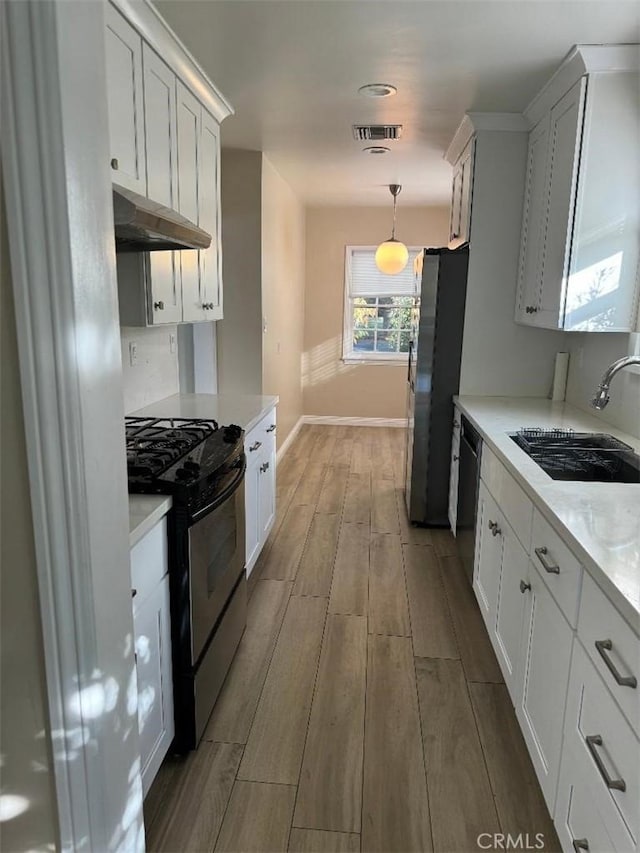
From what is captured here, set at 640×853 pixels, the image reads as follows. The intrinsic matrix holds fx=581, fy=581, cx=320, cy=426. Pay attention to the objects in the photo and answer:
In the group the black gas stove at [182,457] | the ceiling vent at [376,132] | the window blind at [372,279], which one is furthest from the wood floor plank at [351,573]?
the window blind at [372,279]

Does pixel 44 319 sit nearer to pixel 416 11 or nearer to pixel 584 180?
pixel 416 11

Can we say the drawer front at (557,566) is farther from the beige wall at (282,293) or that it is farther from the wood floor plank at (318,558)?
the beige wall at (282,293)

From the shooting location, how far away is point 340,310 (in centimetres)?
705

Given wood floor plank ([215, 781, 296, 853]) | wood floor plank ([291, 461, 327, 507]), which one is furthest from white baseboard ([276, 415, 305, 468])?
wood floor plank ([215, 781, 296, 853])

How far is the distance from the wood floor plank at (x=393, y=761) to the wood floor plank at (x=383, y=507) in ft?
4.82

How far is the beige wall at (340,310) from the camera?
677 centimetres

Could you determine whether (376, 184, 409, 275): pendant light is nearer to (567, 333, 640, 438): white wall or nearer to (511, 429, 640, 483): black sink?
(567, 333, 640, 438): white wall

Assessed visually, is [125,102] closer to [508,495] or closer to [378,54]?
[378,54]

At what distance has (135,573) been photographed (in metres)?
1.53

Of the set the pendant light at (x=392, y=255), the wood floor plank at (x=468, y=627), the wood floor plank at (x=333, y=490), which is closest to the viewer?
the wood floor plank at (x=468, y=627)

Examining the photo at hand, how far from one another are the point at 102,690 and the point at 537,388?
132 inches

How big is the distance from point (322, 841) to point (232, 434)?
1416 mm

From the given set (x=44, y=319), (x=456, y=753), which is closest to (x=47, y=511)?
(x=44, y=319)

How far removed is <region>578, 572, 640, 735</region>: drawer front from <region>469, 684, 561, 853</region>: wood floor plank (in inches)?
28.8
